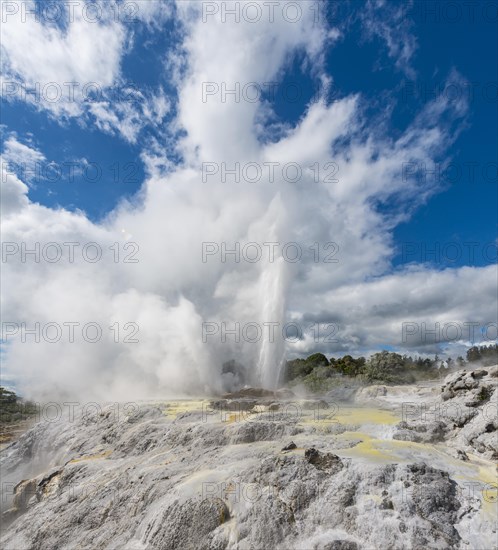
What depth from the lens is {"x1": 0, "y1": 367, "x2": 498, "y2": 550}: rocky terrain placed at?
11.5 metres

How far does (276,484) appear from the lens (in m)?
13.2

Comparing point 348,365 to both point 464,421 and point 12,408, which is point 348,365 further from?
point 12,408

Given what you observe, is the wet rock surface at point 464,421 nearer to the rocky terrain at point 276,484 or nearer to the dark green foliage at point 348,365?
the rocky terrain at point 276,484

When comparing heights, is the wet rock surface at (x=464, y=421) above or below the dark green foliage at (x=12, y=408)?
below

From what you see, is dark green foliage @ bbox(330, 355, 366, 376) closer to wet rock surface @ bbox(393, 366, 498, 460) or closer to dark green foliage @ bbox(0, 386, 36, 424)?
wet rock surface @ bbox(393, 366, 498, 460)

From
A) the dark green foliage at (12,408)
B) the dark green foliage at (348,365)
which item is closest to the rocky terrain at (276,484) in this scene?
the dark green foliage at (348,365)

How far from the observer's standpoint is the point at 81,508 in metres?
15.5

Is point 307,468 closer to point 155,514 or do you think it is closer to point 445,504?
point 445,504

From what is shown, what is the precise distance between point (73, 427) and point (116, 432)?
821cm

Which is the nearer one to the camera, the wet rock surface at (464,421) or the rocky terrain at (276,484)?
the rocky terrain at (276,484)

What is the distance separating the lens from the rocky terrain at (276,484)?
37.7ft

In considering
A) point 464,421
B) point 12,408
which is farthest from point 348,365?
point 12,408

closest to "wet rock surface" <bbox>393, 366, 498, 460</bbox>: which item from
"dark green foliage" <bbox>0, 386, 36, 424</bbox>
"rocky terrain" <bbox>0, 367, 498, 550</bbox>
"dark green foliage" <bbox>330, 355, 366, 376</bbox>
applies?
"rocky terrain" <bbox>0, 367, 498, 550</bbox>

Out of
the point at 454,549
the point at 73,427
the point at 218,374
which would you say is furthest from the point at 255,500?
the point at 218,374
